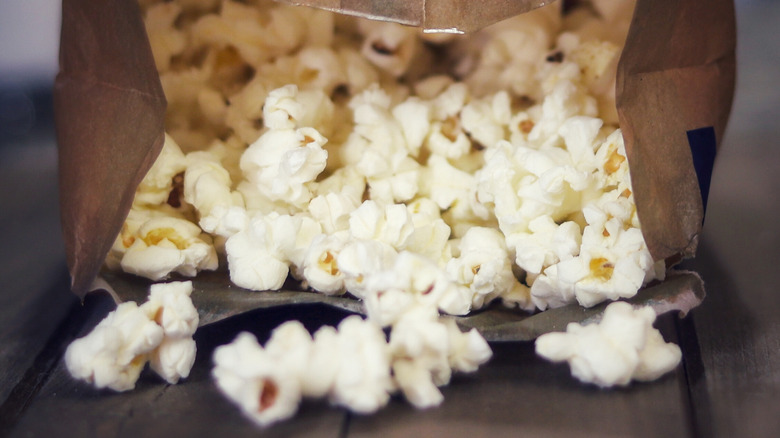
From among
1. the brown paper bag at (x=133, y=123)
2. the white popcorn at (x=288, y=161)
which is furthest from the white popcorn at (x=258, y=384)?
the white popcorn at (x=288, y=161)

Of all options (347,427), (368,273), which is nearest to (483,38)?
(368,273)

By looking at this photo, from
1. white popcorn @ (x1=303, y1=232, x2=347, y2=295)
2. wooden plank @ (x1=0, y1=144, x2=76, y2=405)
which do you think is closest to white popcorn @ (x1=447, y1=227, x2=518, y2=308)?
white popcorn @ (x1=303, y1=232, x2=347, y2=295)

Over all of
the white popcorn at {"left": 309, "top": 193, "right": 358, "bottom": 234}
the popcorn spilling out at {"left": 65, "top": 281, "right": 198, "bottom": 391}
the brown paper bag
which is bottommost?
the popcorn spilling out at {"left": 65, "top": 281, "right": 198, "bottom": 391}

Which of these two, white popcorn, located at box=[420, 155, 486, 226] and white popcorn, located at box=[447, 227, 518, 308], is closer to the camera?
white popcorn, located at box=[447, 227, 518, 308]

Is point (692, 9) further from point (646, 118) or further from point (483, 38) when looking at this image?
point (483, 38)

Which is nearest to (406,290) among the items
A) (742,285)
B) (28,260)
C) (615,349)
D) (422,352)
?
(422,352)

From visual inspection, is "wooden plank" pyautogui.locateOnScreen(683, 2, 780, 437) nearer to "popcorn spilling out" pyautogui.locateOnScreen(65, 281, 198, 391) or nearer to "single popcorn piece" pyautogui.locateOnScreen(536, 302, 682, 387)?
"single popcorn piece" pyautogui.locateOnScreen(536, 302, 682, 387)

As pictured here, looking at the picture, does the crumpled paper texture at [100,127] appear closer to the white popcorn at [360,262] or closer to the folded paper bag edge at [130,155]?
the folded paper bag edge at [130,155]

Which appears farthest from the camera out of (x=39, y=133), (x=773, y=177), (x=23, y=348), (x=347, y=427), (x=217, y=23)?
(x=39, y=133)
